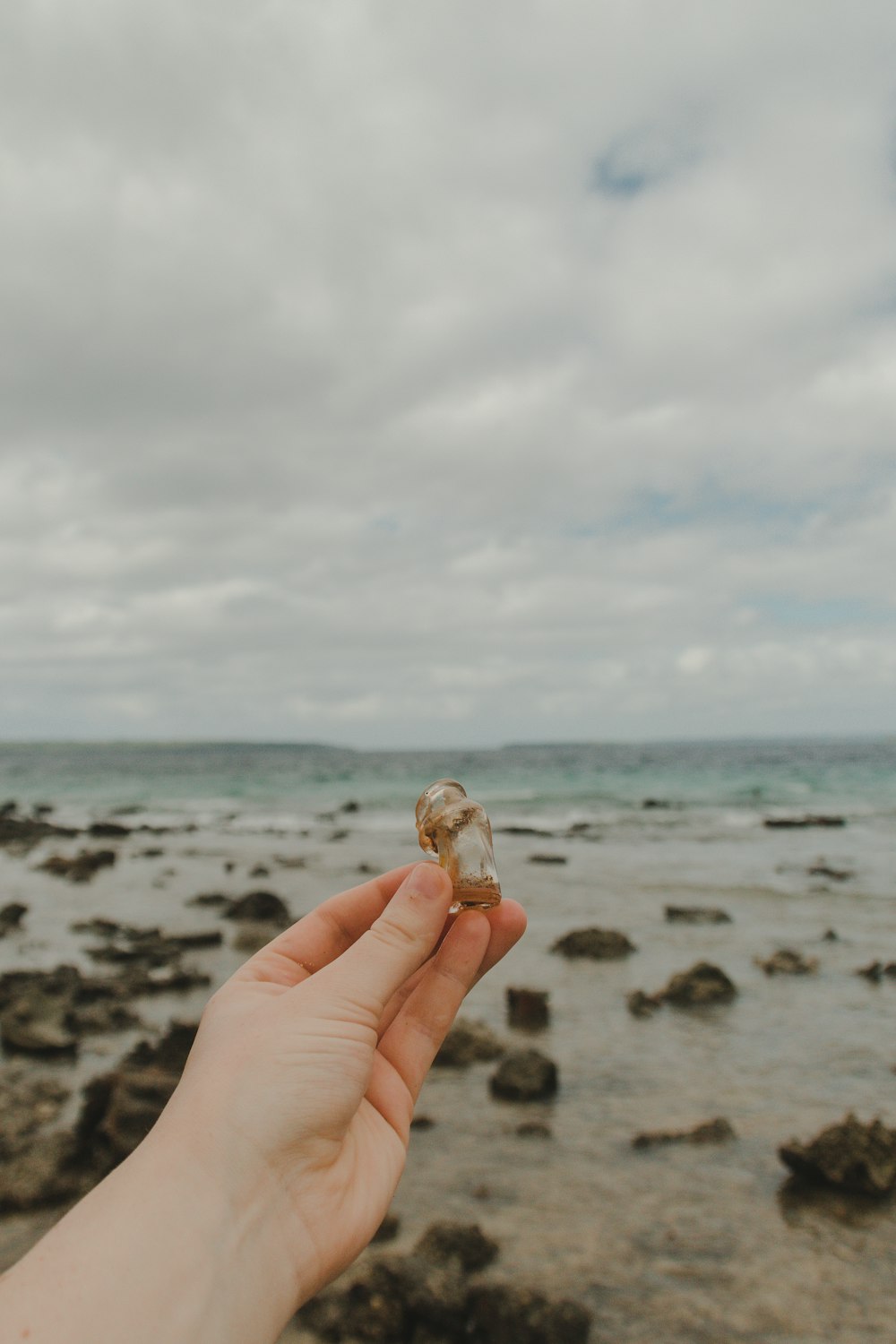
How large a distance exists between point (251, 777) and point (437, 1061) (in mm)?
62881

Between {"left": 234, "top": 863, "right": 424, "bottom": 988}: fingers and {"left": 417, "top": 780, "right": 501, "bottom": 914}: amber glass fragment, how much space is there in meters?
0.18

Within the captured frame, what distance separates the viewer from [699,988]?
32.4ft

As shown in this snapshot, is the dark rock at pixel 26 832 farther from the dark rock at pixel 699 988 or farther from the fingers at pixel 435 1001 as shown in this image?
the fingers at pixel 435 1001

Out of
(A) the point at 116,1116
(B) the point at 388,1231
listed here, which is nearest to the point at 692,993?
(B) the point at 388,1231

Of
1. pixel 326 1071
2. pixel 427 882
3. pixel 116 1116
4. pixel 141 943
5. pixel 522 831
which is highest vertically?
pixel 427 882

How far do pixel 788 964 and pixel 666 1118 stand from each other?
514 centimetres

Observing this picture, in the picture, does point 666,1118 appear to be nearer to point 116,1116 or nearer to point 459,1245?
point 459,1245

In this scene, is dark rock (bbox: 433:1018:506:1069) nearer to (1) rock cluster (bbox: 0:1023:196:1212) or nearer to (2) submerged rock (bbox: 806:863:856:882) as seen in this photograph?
(1) rock cluster (bbox: 0:1023:196:1212)

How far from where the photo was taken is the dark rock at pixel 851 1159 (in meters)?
5.55

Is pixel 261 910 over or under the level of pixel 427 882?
under

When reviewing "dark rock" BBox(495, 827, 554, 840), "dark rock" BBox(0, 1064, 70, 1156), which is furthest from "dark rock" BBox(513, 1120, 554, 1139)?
"dark rock" BBox(495, 827, 554, 840)

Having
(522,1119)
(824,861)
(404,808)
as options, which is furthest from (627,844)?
(522,1119)

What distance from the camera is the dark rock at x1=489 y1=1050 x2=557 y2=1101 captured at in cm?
720

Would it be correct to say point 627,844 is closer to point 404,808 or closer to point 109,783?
point 404,808
